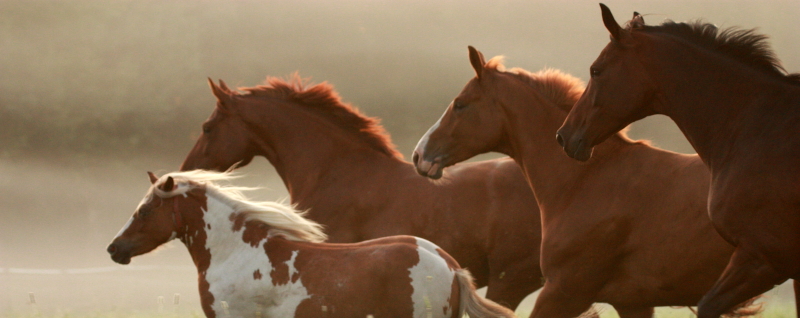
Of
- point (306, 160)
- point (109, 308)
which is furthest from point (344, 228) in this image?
point (109, 308)

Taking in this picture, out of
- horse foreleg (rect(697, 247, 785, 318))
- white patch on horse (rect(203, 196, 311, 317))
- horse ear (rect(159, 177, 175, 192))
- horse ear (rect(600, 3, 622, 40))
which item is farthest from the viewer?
horse ear (rect(159, 177, 175, 192))

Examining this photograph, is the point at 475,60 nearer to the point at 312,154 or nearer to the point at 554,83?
the point at 554,83

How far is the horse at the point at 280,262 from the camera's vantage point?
15.0 feet

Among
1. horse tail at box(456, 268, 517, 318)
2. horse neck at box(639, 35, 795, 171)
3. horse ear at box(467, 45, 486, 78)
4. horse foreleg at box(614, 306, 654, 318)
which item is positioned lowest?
horse foreleg at box(614, 306, 654, 318)

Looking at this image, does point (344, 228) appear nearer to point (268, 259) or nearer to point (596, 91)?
point (268, 259)

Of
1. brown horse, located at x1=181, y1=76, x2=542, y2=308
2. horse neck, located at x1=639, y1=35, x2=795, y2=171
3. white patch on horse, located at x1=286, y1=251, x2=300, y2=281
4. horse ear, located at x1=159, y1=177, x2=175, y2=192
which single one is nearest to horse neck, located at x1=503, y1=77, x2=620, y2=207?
brown horse, located at x1=181, y1=76, x2=542, y2=308

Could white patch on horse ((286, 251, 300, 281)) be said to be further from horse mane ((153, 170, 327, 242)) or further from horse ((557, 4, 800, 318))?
horse ((557, 4, 800, 318))

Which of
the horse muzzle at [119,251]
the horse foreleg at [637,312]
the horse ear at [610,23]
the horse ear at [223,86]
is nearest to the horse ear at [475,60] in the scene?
the horse ear at [610,23]

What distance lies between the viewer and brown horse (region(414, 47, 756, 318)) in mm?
4551

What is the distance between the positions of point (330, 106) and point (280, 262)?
9.11 feet

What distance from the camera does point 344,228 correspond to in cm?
658

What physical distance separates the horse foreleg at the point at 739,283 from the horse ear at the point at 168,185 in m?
3.20

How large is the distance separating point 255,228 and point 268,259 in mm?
279

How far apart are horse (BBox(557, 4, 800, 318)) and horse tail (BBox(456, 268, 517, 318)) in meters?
0.97
